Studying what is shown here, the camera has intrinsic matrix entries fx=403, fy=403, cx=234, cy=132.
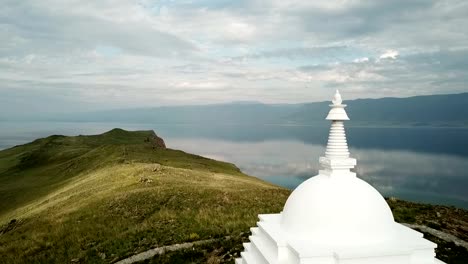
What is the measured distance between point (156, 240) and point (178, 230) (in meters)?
1.70

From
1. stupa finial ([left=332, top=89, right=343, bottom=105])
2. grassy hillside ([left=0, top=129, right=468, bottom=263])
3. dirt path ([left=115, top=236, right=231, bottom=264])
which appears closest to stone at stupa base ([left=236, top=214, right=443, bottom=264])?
stupa finial ([left=332, top=89, right=343, bottom=105])

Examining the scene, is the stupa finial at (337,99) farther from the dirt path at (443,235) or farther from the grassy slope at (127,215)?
the grassy slope at (127,215)

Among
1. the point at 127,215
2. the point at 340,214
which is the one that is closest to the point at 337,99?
the point at 340,214

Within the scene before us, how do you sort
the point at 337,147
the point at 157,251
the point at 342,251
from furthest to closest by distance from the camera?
the point at 157,251
the point at 337,147
the point at 342,251

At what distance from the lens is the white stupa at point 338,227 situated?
1124cm

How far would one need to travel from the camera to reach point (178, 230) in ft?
84.0

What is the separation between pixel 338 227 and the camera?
38.3 feet

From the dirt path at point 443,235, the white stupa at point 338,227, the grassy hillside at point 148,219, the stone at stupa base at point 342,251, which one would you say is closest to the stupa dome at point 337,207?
the white stupa at point 338,227

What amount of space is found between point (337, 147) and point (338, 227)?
8.64 feet

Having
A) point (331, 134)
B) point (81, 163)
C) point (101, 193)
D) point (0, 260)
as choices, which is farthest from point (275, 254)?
point (81, 163)

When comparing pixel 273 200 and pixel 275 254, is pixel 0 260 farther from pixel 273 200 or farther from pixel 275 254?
pixel 275 254

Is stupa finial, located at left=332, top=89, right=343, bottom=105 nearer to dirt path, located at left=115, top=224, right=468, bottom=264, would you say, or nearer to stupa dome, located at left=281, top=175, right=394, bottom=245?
stupa dome, located at left=281, top=175, right=394, bottom=245

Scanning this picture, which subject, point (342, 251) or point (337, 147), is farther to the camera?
point (337, 147)

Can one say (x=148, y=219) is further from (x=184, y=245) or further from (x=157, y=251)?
(x=184, y=245)
